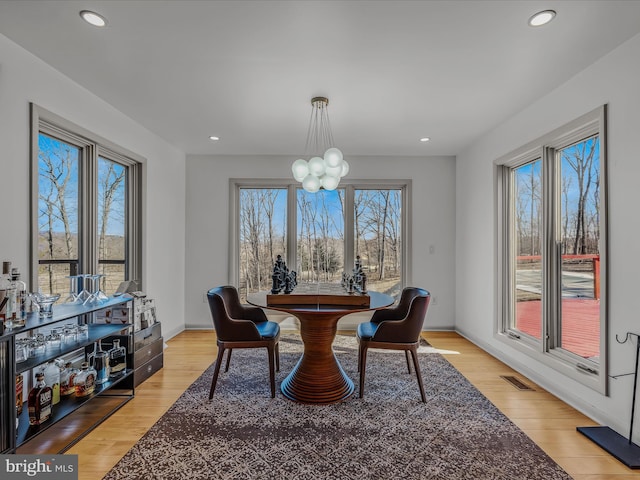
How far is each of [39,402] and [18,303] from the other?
58 centimetres

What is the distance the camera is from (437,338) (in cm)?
451

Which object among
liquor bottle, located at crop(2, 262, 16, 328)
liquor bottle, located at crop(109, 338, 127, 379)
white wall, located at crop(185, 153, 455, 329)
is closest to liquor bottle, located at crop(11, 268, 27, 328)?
liquor bottle, located at crop(2, 262, 16, 328)

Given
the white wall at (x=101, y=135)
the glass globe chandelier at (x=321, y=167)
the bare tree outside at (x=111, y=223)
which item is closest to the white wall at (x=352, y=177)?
the white wall at (x=101, y=135)

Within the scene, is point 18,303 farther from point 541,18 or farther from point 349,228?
point 349,228

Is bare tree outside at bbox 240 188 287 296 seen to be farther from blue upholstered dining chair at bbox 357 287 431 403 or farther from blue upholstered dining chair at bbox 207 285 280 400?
blue upholstered dining chair at bbox 357 287 431 403

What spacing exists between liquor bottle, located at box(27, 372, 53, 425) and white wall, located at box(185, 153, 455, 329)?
285cm

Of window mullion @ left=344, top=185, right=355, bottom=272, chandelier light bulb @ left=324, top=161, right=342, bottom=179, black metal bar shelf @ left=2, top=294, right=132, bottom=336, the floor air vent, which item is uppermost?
chandelier light bulb @ left=324, top=161, right=342, bottom=179

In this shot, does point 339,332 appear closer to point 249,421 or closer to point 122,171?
point 249,421

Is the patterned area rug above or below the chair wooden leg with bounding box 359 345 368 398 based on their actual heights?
below

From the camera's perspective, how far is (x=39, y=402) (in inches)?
76.7

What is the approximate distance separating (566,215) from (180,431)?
3.38m

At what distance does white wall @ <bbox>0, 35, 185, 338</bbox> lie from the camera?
7.11ft

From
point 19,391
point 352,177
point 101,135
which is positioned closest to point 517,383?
point 352,177

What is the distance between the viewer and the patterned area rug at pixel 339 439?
1854 mm
